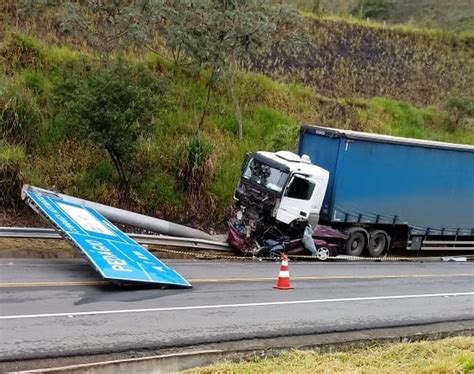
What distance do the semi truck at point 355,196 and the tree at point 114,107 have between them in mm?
3445

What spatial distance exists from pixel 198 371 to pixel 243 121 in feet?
67.7

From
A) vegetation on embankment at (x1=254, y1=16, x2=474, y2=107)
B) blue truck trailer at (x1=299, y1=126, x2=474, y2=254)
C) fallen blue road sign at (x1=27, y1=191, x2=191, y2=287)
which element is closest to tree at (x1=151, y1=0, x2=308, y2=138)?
blue truck trailer at (x1=299, y1=126, x2=474, y2=254)

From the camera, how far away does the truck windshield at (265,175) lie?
1891 centimetres

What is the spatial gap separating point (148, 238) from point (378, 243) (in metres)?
7.90

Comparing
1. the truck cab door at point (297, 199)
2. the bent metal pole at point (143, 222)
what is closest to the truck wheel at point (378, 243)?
the truck cab door at point (297, 199)

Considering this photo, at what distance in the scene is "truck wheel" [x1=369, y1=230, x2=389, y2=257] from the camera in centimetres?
2117

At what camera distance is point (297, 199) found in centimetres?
1903

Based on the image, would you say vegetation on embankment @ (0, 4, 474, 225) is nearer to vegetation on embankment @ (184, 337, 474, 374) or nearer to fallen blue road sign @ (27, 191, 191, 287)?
fallen blue road sign @ (27, 191, 191, 287)

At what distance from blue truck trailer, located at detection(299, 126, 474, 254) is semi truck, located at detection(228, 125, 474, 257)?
0.03m

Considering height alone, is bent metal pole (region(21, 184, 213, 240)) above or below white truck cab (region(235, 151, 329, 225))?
below

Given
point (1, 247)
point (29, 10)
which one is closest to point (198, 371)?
point (1, 247)

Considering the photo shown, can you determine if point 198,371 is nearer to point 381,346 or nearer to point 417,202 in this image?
point 381,346

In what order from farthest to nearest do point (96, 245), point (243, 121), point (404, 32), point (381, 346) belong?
point (404, 32)
point (243, 121)
point (96, 245)
point (381, 346)

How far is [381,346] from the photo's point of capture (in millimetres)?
8938
